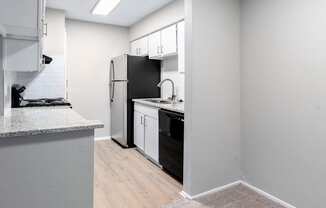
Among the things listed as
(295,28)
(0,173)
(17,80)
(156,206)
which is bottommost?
(156,206)

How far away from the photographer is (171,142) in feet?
9.36

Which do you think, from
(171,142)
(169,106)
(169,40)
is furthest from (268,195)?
(169,40)

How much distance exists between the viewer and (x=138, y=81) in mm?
4125

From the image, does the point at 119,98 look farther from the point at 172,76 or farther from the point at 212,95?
the point at 212,95

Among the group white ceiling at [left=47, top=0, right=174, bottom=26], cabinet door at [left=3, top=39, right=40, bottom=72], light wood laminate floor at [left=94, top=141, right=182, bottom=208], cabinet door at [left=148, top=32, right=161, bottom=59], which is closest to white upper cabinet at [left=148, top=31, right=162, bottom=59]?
cabinet door at [left=148, top=32, right=161, bottom=59]

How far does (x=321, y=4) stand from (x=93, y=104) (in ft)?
13.8

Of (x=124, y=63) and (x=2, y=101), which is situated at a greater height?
(x=124, y=63)

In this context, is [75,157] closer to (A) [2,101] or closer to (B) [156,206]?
(A) [2,101]

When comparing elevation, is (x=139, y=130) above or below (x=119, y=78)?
below

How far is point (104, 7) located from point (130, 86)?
4.65 feet

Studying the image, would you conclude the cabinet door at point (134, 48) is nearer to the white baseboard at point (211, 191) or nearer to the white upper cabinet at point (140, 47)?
the white upper cabinet at point (140, 47)

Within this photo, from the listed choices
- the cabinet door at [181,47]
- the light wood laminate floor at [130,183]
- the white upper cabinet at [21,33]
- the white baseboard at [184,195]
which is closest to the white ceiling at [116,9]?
the cabinet door at [181,47]

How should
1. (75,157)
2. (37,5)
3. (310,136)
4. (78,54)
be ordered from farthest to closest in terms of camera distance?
(78,54)
(310,136)
(37,5)
(75,157)

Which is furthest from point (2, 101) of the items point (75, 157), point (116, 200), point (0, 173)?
point (116, 200)
